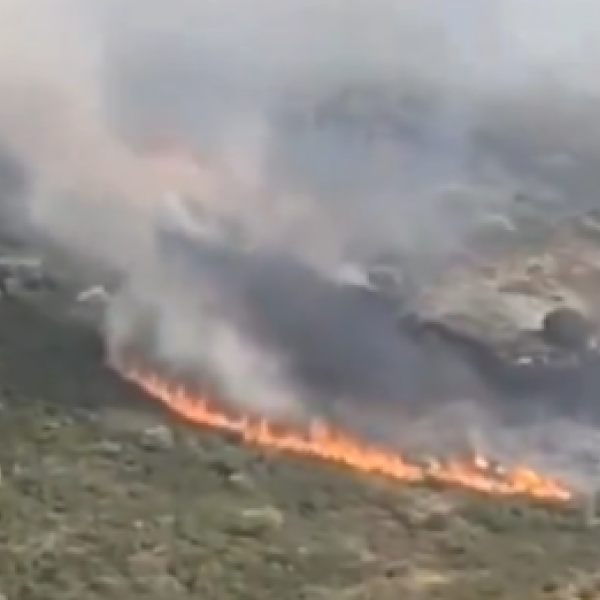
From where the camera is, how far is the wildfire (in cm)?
3528

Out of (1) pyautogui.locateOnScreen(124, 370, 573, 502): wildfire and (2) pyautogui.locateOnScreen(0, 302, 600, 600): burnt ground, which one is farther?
(1) pyautogui.locateOnScreen(124, 370, 573, 502): wildfire

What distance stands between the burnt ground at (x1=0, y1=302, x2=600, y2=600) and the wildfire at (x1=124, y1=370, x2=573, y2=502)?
48 centimetres

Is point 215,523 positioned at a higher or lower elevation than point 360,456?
lower

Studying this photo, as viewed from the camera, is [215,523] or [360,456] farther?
[360,456]

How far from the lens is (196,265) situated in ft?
138

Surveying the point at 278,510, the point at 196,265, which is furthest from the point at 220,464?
the point at 196,265

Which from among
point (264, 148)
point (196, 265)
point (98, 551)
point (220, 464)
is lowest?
point (98, 551)

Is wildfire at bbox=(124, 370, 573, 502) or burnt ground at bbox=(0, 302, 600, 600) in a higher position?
wildfire at bbox=(124, 370, 573, 502)

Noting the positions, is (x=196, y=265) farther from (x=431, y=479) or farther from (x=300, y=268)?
(x=431, y=479)

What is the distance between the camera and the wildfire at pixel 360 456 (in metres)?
35.3

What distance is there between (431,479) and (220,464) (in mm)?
3101

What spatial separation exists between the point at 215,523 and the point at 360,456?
12.8ft

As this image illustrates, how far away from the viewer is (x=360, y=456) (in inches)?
1422

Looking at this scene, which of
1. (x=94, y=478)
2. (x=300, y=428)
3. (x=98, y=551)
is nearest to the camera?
(x=98, y=551)
